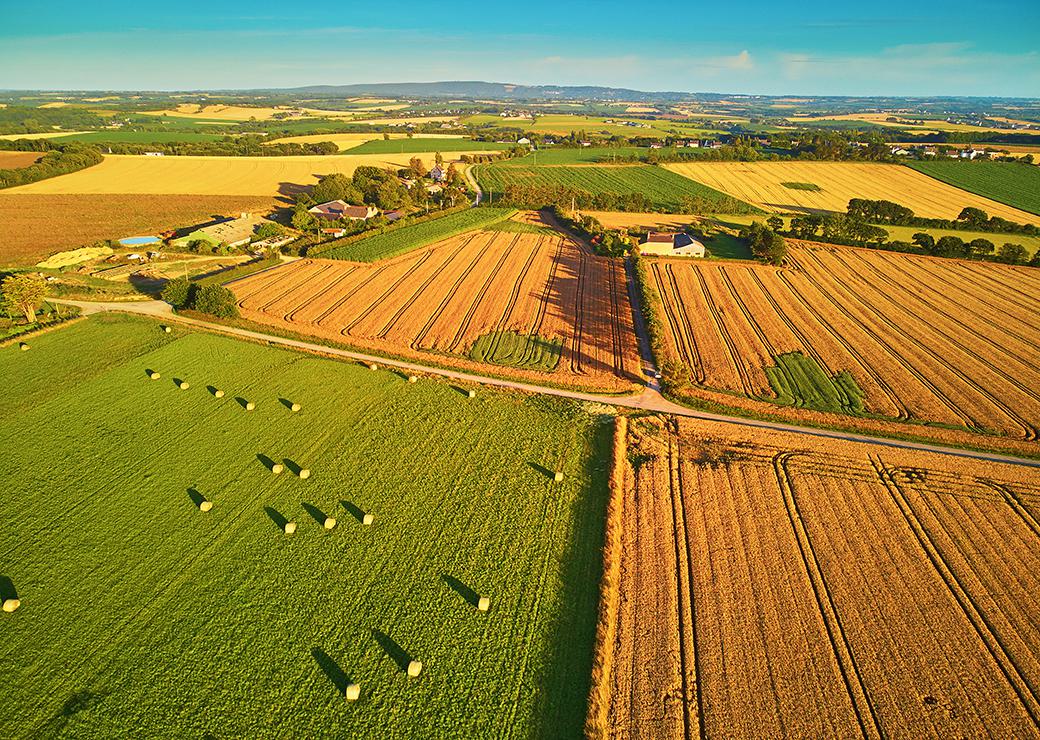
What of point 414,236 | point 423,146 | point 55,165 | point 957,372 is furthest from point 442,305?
point 423,146

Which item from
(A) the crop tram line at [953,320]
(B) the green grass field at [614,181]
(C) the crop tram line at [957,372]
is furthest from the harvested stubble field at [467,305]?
(B) the green grass field at [614,181]

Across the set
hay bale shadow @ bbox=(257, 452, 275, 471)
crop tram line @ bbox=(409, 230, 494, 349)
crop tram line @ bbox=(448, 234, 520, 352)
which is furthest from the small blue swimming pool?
hay bale shadow @ bbox=(257, 452, 275, 471)

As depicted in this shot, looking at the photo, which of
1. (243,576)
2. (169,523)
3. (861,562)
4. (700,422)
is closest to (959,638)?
(861,562)

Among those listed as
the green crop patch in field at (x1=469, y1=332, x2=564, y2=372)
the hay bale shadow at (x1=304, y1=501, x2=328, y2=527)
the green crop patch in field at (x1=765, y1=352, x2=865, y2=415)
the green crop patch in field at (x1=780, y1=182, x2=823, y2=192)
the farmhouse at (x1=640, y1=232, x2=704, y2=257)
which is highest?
the green crop patch in field at (x1=780, y1=182, x2=823, y2=192)

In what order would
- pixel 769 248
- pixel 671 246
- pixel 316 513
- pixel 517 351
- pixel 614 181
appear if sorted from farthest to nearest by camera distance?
pixel 614 181
pixel 671 246
pixel 769 248
pixel 517 351
pixel 316 513

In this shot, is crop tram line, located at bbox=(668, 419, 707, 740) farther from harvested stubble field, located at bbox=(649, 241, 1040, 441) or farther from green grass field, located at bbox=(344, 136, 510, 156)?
green grass field, located at bbox=(344, 136, 510, 156)

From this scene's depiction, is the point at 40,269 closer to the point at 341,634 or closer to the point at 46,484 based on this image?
the point at 46,484

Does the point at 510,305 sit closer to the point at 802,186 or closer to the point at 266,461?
the point at 266,461
